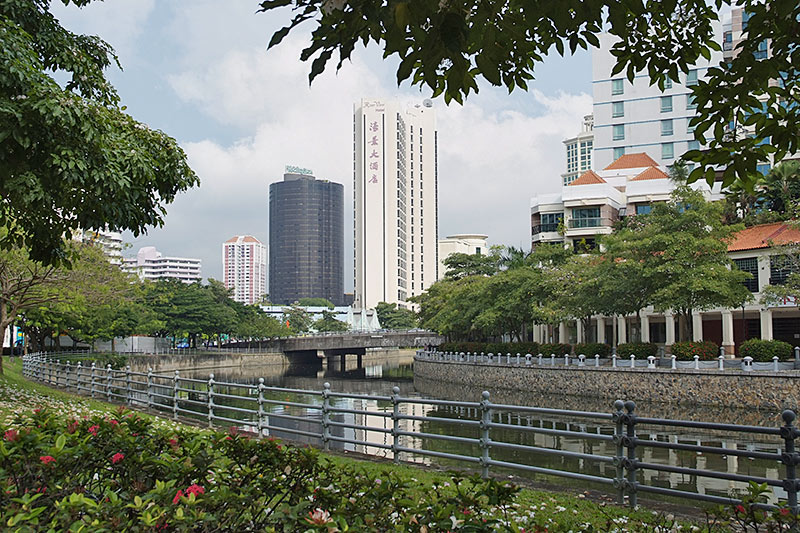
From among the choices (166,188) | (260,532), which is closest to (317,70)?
(260,532)

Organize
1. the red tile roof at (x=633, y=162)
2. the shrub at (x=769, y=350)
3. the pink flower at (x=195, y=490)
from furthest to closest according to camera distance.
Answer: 1. the red tile roof at (x=633, y=162)
2. the shrub at (x=769, y=350)
3. the pink flower at (x=195, y=490)

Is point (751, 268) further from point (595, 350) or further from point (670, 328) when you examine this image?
Result: point (595, 350)

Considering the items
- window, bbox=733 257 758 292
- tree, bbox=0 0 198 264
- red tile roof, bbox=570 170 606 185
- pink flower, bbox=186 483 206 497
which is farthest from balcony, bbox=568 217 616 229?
pink flower, bbox=186 483 206 497

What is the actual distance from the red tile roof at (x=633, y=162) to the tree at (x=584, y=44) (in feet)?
188

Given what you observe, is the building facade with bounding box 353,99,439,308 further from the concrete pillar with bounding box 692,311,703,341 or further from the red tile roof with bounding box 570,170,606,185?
the concrete pillar with bounding box 692,311,703,341

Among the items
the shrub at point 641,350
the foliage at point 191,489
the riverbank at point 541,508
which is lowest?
the shrub at point 641,350

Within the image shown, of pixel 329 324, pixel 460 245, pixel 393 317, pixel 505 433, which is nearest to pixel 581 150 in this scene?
pixel 460 245

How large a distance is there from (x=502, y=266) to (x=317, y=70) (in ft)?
175

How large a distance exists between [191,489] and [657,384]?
27.5 meters

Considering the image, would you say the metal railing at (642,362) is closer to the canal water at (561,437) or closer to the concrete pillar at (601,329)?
the canal water at (561,437)

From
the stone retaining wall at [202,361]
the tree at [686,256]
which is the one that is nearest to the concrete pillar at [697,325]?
the tree at [686,256]

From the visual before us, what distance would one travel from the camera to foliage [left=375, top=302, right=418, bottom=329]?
116 metres

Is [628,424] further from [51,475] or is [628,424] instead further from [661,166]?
[661,166]

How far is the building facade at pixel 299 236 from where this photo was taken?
191 meters
